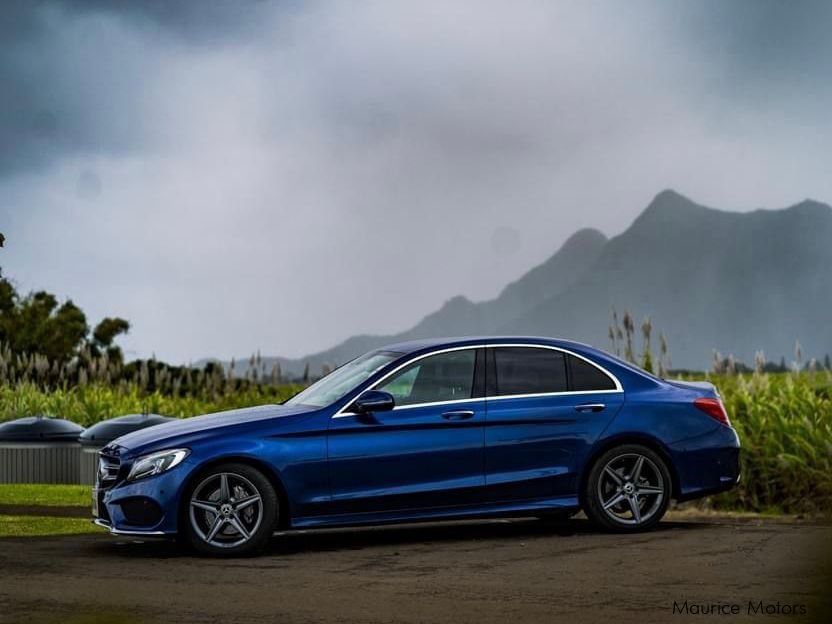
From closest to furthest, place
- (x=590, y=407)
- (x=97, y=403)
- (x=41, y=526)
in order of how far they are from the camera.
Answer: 1. (x=590, y=407)
2. (x=41, y=526)
3. (x=97, y=403)

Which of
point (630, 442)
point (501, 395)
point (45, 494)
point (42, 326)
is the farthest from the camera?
point (42, 326)

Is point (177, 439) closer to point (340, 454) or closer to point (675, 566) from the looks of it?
point (340, 454)

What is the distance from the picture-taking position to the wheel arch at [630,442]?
466 inches

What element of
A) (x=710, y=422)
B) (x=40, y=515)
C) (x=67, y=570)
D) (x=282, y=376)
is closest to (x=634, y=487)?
(x=710, y=422)

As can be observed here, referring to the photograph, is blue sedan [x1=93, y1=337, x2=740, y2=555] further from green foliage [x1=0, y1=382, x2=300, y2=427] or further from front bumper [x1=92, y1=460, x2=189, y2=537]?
green foliage [x1=0, y1=382, x2=300, y2=427]

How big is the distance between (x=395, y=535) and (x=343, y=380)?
1.48m

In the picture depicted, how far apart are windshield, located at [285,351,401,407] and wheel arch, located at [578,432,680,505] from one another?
5.92ft

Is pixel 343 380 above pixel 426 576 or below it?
above

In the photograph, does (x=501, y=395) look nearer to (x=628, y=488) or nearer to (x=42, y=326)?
(x=628, y=488)

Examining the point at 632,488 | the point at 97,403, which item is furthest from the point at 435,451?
the point at 97,403

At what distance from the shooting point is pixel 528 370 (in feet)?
39.2

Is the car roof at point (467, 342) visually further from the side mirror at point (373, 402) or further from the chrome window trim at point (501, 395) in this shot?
the side mirror at point (373, 402)

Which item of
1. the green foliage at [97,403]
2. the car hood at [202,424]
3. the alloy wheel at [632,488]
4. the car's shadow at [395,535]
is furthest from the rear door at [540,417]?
the green foliage at [97,403]

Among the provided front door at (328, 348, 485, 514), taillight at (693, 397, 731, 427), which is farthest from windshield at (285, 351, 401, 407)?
taillight at (693, 397, 731, 427)
